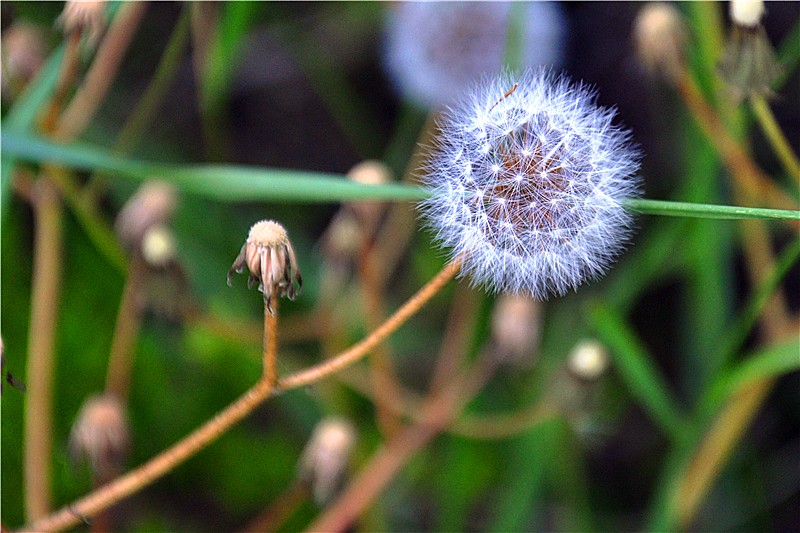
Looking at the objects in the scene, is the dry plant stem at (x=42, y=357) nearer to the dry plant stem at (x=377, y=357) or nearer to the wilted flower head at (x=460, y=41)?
the dry plant stem at (x=377, y=357)

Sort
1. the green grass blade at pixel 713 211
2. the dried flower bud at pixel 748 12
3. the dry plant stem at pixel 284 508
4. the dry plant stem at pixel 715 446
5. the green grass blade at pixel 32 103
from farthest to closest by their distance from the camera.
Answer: the dry plant stem at pixel 715 446, the dry plant stem at pixel 284 508, the green grass blade at pixel 32 103, the dried flower bud at pixel 748 12, the green grass blade at pixel 713 211

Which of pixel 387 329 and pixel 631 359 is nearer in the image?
pixel 387 329

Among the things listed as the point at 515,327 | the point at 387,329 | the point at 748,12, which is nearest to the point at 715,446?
the point at 515,327

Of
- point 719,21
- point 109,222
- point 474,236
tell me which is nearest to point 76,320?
point 109,222

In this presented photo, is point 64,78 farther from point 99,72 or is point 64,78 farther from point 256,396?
point 256,396

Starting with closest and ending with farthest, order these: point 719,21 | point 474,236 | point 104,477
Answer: point 474,236 → point 104,477 → point 719,21

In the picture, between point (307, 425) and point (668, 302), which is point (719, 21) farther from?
point (307, 425)

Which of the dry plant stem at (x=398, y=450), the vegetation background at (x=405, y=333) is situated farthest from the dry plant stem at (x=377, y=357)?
the vegetation background at (x=405, y=333)
